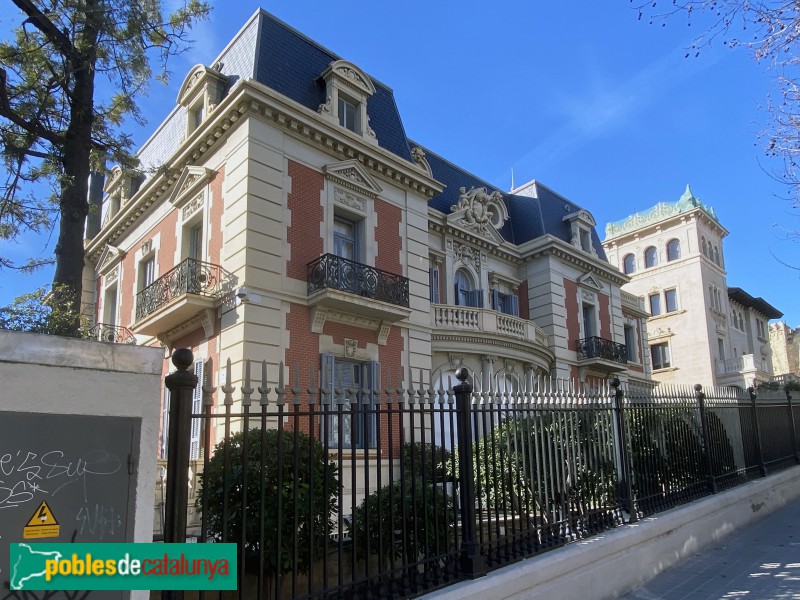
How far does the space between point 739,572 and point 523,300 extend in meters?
17.1

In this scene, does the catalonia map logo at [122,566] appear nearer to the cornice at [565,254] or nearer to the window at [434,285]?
the window at [434,285]

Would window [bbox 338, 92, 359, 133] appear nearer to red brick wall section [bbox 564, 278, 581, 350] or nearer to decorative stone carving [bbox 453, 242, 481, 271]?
decorative stone carving [bbox 453, 242, 481, 271]

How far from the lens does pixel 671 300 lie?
40125 mm

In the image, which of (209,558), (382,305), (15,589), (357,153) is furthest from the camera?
(357,153)

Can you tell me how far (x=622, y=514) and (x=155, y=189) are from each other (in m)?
14.8

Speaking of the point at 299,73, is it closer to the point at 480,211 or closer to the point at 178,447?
the point at 480,211

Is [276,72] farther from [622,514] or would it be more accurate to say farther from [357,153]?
[622,514]

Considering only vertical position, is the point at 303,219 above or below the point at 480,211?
below

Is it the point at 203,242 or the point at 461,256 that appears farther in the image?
the point at 461,256

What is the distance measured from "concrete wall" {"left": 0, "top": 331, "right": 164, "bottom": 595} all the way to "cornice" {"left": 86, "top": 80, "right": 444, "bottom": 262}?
978 cm

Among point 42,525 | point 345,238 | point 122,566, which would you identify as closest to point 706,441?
point 122,566

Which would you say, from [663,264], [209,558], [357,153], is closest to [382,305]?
[357,153]

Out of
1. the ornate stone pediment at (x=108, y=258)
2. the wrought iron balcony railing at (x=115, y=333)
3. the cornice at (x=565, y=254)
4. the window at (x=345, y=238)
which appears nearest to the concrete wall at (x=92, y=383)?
the window at (x=345, y=238)

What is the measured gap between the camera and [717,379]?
3834 centimetres
